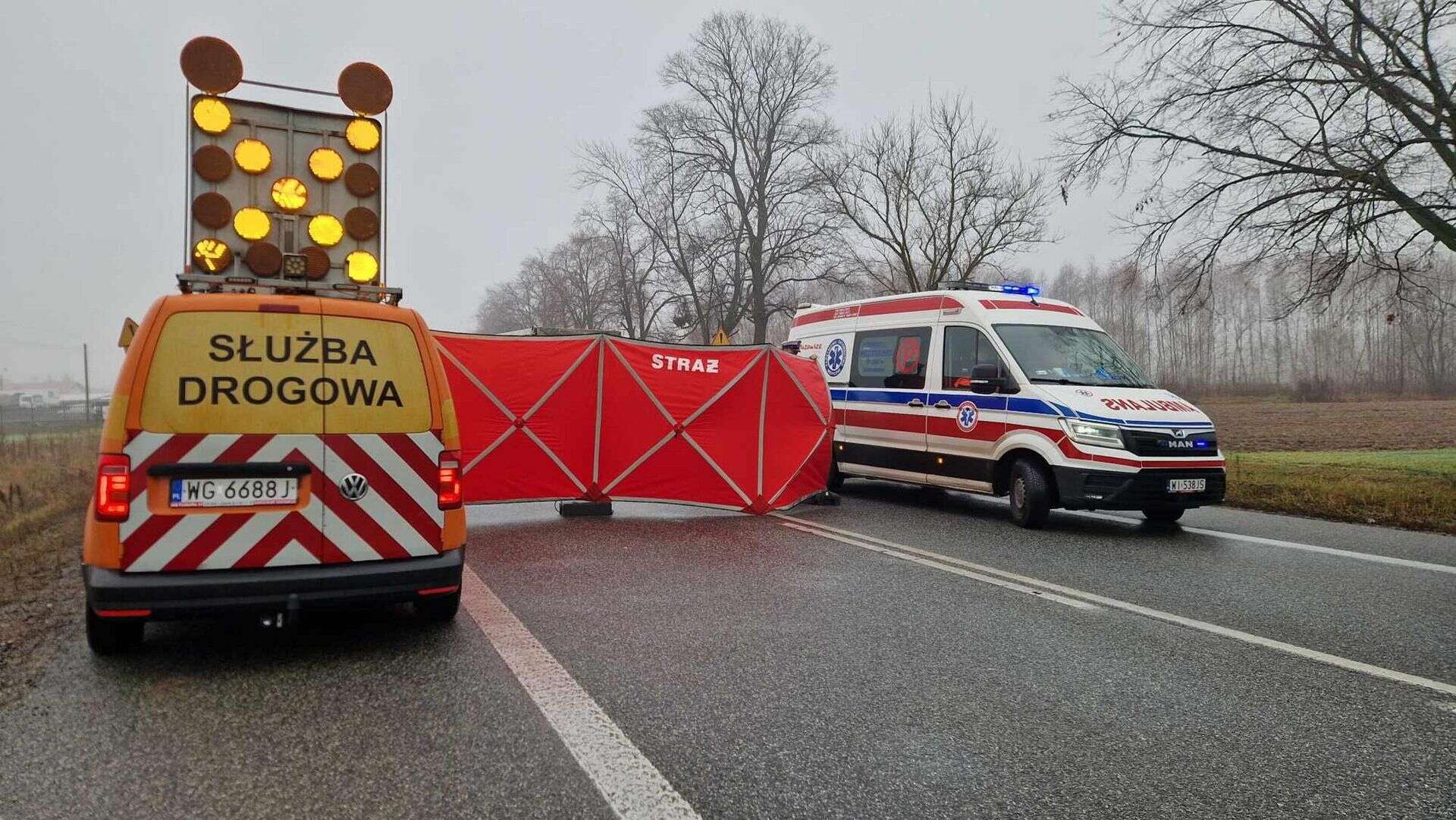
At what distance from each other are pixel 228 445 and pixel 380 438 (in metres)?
0.66

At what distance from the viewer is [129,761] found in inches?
124

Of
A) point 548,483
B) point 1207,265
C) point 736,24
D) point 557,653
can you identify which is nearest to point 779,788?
point 557,653

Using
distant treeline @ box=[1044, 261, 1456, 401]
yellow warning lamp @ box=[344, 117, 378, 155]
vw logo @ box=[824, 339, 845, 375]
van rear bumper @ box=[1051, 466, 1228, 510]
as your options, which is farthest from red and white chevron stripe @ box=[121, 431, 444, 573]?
distant treeline @ box=[1044, 261, 1456, 401]

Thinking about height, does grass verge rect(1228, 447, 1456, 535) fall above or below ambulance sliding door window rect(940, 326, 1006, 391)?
below

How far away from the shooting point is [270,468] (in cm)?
420

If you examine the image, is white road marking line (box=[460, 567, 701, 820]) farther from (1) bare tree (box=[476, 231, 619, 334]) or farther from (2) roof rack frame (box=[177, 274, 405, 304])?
(1) bare tree (box=[476, 231, 619, 334])

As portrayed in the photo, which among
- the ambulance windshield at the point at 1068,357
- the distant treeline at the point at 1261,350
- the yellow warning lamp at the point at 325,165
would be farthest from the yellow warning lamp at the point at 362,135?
the distant treeline at the point at 1261,350

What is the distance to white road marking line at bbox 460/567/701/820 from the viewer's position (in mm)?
2848

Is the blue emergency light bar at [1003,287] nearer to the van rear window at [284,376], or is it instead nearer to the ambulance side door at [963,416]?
the ambulance side door at [963,416]

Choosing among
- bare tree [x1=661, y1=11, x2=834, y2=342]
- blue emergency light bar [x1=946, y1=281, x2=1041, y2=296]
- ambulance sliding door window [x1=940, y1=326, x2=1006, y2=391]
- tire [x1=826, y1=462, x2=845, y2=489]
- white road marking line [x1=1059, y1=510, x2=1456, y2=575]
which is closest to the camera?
white road marking line [x1=1059, y1=510, x2=1456, y2=575]

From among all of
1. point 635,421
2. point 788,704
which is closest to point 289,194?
point 788,704

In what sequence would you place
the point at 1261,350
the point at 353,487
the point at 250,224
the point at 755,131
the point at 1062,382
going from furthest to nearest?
the point at 1261,350, the point at 755,131, the point at 1062,382, the point at 250,224, the point at 353,487

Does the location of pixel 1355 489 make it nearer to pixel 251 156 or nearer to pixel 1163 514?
pixel 1163 514

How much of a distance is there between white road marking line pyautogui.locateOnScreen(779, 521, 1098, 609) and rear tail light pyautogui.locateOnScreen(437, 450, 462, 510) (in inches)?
142
